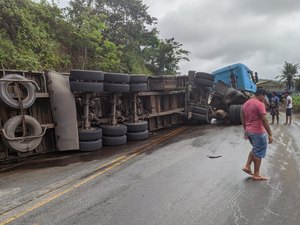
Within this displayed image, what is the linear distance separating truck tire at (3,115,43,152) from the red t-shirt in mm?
4737

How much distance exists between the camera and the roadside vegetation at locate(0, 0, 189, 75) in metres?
12.4

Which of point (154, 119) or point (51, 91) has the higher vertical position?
point (51, 91)

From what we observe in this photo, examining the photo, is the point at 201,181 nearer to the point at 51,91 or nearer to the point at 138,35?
the point at 51,91

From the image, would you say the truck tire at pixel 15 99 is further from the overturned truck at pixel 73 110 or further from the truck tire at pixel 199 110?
Result: the truck tire at pixel 199 110

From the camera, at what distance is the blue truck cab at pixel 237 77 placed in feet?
53.6

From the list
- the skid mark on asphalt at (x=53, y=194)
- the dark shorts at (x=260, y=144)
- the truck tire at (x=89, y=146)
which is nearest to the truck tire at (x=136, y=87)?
the truck tire at (x=89, y=146)

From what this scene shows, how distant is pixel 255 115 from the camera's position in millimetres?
5859

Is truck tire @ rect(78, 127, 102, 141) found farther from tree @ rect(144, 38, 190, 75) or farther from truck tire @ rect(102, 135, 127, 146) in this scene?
tree @ rect(144, 38, 190, 75)

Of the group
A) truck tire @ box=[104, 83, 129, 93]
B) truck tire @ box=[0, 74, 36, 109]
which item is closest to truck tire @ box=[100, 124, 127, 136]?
truck tire @ box=[104, 83, 129, 93]

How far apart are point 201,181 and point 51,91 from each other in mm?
4652

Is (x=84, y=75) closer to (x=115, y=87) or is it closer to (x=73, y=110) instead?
(x=73, y=110)

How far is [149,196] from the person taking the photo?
4797mm

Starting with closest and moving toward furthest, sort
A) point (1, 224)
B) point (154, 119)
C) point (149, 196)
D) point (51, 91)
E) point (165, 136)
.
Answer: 1. point (1, 224)
2. point (149, 196)
3. point (51, 91)
4. point (165, 136)
5. point (154, 119)

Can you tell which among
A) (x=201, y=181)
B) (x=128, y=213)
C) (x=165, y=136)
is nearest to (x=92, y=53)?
(x=165, y=136)
